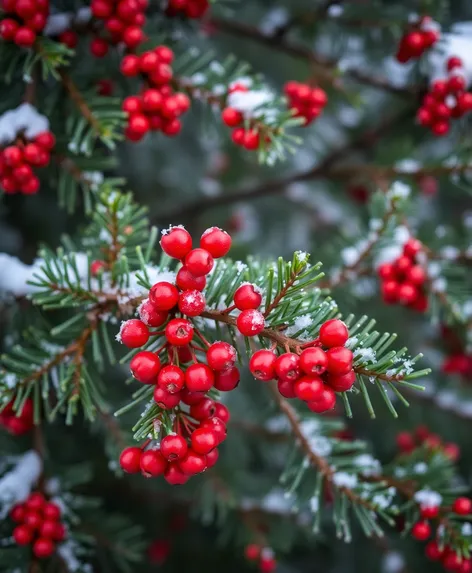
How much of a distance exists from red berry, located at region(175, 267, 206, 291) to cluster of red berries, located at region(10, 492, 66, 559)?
0.77 m

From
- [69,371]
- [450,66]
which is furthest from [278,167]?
[69,371]

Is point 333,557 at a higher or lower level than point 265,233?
lower

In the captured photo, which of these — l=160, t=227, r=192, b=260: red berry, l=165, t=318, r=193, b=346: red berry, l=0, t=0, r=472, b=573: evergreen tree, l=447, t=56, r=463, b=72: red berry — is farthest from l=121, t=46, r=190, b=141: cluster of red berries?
l=447, t=56, r=463, b=72: red berry

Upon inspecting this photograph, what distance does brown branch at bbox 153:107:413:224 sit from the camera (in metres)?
2.05

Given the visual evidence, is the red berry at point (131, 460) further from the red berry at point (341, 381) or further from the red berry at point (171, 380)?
the red berry at point (341, 381)

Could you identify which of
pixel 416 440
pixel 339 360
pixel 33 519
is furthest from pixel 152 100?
pixel 416 440

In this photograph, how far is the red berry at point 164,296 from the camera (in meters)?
0.83


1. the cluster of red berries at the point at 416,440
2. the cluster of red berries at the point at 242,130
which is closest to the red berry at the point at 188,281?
the cluster of red berries at the point at 242,130

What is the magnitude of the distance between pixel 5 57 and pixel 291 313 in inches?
37.4

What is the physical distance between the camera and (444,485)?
1384 millimetres

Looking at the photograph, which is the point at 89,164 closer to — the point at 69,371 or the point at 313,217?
the point at 69,371

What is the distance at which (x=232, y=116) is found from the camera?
4.14 ft

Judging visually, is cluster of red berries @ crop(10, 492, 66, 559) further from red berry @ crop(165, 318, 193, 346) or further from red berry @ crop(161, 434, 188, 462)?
red berry @ crop(165, 318, 193, 346)

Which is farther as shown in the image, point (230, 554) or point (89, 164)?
point (230, 554)
